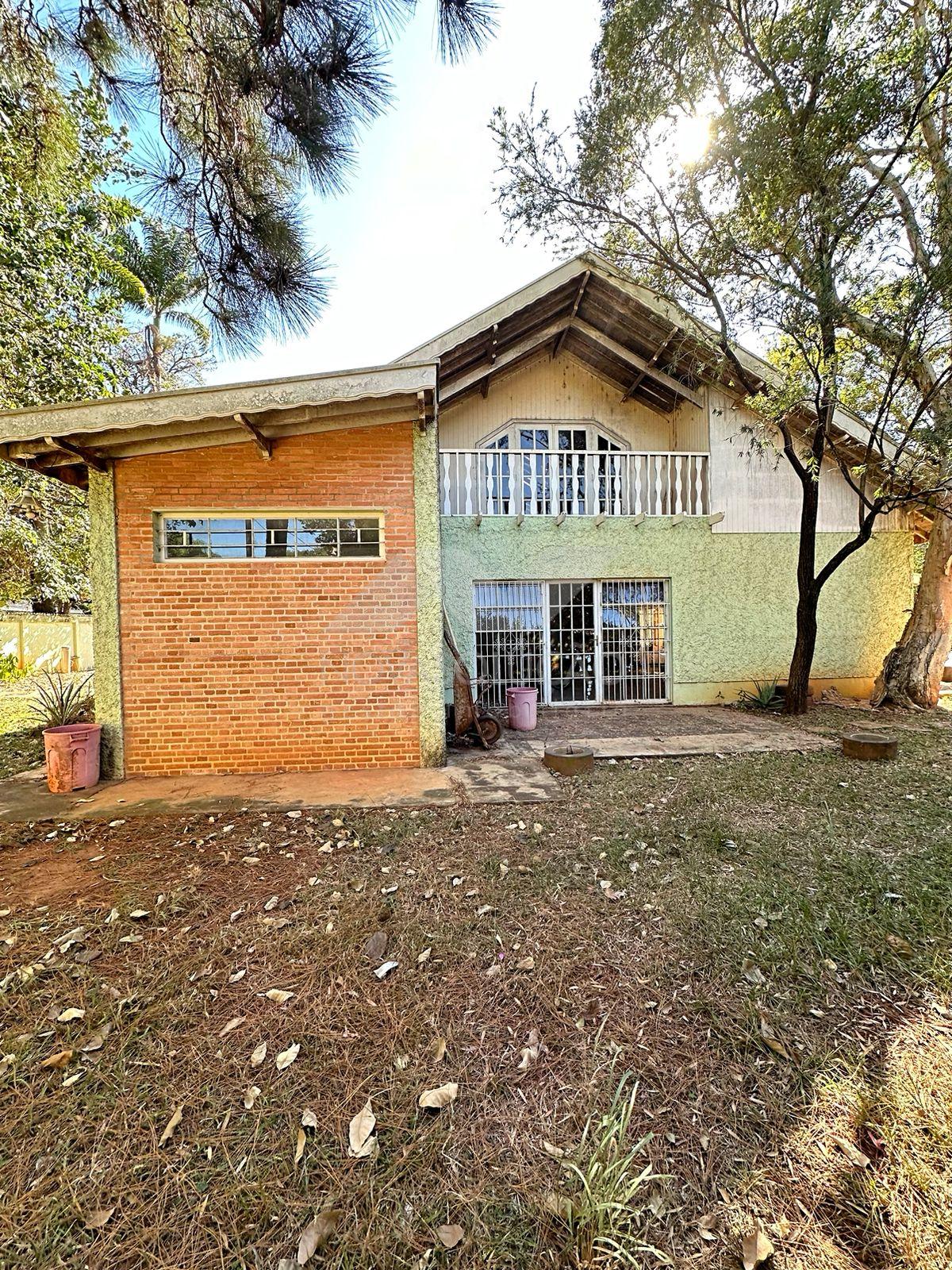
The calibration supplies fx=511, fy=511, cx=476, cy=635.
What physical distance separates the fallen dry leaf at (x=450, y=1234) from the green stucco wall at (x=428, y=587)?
4.14 meters

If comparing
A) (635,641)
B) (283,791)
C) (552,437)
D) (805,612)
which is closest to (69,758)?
(283,791)

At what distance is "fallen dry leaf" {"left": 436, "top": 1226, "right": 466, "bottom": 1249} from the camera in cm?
146

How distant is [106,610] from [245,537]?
1.56 meters

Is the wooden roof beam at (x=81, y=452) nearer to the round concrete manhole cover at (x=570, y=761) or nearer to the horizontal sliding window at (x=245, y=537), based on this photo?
the horizontal sliding window at (x=245, y=537)

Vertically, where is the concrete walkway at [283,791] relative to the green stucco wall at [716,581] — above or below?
below

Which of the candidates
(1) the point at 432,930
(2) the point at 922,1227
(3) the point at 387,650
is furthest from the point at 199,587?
(2) the point at 922,1227

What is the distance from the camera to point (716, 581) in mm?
9008

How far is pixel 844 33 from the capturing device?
5.61m

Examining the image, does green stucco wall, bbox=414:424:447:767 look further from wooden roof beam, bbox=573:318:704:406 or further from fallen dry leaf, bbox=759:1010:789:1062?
wooden roof beam, bbox=573:318:704:406

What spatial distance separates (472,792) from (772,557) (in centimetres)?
744

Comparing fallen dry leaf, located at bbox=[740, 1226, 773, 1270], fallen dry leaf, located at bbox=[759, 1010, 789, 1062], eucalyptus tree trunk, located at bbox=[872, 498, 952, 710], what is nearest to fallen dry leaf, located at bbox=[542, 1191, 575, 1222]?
fallen dry leaf, located at bbox=[740, 1226, 773, 1270]

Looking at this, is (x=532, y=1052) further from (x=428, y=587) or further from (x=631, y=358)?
(x=631, y=358)

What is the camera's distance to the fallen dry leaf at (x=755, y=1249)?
1420mm

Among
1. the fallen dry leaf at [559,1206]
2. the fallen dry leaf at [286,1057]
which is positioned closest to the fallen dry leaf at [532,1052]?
the fallen dry leaf at [559,1206]
